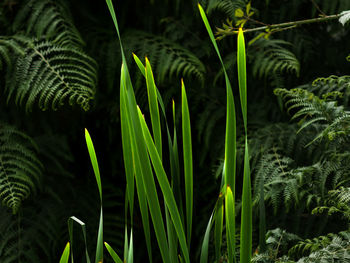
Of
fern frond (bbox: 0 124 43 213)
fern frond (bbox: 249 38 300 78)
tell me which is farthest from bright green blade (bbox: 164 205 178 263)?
fern frond (bbox: 249 38 300 78)

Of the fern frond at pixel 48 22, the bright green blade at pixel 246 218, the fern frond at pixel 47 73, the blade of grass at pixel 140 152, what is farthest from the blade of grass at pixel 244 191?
the fern frond at pixel 48 22

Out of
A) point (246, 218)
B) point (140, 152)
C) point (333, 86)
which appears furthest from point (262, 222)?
point (333, 86)

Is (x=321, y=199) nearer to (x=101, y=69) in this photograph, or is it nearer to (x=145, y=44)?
(x=145, y=44)

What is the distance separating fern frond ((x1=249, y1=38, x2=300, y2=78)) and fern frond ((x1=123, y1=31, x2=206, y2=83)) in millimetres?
147

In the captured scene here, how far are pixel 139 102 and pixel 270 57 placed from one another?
1.19ft

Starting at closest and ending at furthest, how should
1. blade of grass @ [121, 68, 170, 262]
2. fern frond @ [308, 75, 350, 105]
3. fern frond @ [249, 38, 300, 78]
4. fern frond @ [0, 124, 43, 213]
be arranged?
blade of grass @ [121, 68, 170, 262] < fern frond @ [308, 75, 350, 105] < fern frond @ [0, 124, 43, 213] < fern frond @ [249, 38, 300, 78]

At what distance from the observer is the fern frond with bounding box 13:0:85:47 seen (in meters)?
1.14

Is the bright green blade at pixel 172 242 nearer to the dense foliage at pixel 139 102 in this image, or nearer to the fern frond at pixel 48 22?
the dense foliage at pixel 139 102

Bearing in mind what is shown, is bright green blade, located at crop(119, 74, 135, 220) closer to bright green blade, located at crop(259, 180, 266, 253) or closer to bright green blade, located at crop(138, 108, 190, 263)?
bright green blade, located at crop(138, 108, 190, 263)

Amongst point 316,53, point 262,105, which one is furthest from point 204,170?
point 316,53

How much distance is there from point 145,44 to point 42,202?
0.50 metres

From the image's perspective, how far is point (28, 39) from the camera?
3.65 feet

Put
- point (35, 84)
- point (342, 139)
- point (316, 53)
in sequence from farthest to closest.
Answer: point (316, 53), point (35, 84), point (342, 139)

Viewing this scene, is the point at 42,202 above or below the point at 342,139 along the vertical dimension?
below
